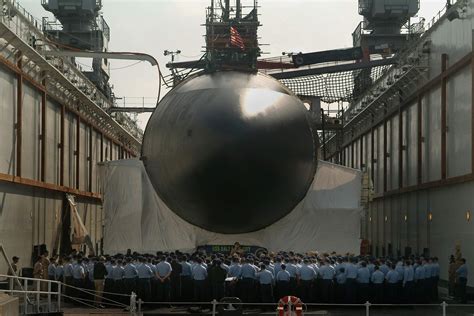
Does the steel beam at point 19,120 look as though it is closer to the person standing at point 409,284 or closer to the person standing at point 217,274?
the person standing at point 217,274

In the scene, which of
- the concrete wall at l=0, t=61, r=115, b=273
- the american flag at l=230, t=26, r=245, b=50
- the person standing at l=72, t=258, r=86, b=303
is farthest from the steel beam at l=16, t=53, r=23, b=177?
the american flag at l=230, t=26, r=245, b=50

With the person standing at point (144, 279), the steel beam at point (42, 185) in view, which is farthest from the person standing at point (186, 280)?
the steel beam at point (42, 185)

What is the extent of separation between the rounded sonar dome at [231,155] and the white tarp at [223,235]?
44cm

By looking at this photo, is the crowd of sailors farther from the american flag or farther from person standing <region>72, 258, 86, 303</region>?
the american flag

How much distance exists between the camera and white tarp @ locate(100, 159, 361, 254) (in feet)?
64.8

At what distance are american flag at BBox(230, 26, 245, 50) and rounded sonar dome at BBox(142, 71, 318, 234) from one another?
2496 mm

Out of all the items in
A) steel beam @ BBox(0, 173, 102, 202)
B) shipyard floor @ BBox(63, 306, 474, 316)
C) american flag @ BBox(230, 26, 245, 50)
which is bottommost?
shipyard floor @ BBox(63, 306, 474, 316)

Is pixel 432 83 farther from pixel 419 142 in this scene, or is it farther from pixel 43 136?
pixel 43 136

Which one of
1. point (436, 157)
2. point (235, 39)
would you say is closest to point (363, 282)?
point (235, 39)

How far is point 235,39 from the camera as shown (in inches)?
901

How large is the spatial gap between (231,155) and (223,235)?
8.40 ft

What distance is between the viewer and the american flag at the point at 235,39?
22.3m

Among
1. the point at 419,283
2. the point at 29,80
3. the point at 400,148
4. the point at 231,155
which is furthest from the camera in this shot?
the point at 400,148

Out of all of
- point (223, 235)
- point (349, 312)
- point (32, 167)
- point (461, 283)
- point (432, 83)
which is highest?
point (432, 83)
